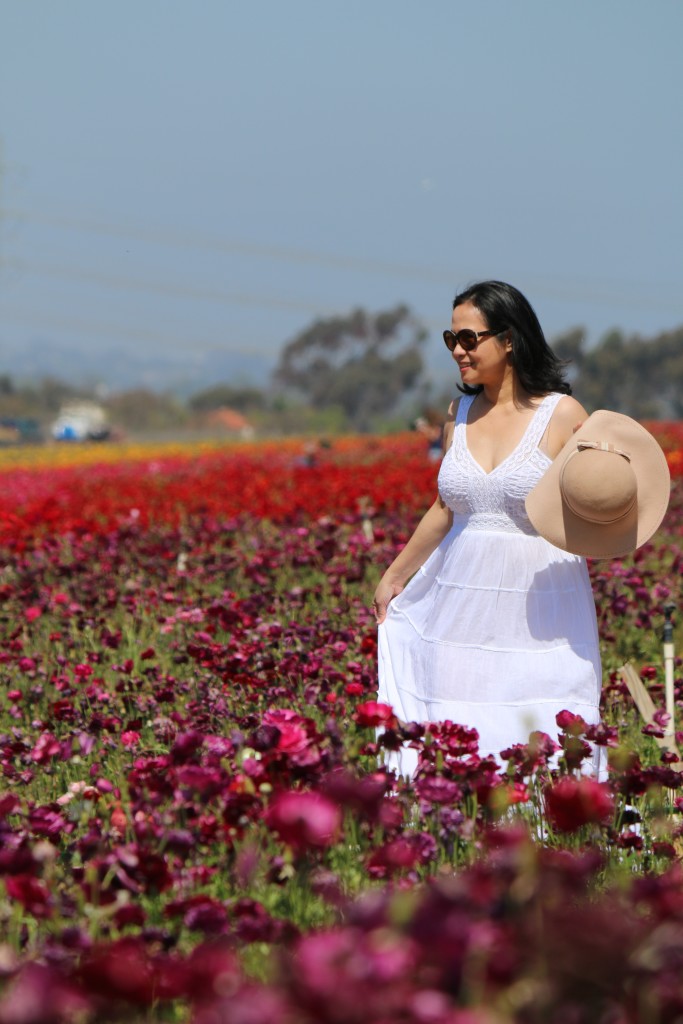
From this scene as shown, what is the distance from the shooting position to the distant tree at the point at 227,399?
304 ft

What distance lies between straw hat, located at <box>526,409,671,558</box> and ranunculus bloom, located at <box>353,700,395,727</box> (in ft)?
4.37

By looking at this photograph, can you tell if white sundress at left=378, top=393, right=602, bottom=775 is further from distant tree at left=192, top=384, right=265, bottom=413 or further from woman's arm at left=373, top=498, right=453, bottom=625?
distant tree at left=192, top=384, right=265, bottom=413

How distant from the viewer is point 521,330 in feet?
12.9

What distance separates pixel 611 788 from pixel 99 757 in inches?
84.8

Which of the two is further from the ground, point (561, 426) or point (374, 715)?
point (561, 426)

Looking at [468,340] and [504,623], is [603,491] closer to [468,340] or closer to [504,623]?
[504,623]

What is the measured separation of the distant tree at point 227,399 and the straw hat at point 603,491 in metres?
88.1

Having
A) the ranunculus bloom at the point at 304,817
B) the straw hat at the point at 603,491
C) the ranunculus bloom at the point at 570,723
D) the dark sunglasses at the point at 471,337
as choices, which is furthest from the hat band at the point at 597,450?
the ranunculus bloom at the point at 304,817

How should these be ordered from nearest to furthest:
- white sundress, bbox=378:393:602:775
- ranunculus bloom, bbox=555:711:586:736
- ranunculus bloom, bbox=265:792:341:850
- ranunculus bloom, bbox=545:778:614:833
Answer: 1. ranunculus bloom, bbox=265:792:341:850
2. ranunculus bloom, bbox=545:778:614:833
3. ranunculus bloom, bbox=555:711:586:736
4. white sundress, bbox=378:393:602:775

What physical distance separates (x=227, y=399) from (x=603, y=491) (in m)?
93.9

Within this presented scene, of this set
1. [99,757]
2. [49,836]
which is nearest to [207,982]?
[49,836]

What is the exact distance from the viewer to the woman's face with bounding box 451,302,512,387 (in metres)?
3.94

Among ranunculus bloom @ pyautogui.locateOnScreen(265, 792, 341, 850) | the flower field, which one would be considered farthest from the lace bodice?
ranunculus bloom @ pyautogui.locateOnScreen(265, 792, 341, 850)

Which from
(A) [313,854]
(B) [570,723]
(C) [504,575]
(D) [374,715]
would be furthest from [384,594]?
(A) [313,854]
